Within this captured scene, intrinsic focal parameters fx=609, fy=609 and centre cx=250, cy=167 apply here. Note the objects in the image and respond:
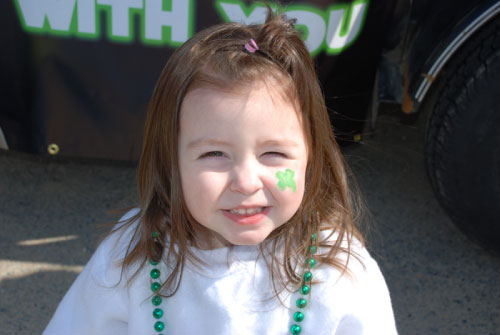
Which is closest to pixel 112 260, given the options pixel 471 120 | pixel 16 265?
pixel 16 265

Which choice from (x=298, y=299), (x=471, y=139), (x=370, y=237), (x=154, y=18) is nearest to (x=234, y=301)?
(x=298, y=299)

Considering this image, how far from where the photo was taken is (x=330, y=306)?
1362mm

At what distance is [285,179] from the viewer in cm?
122

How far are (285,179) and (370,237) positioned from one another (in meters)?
1.44

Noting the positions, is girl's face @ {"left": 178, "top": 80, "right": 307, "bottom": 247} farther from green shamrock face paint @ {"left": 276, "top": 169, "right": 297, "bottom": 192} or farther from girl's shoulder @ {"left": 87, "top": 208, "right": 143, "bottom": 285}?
girl's shoulder @ {"left": 87, "top": 208, "right": 143, "bottom": 285}

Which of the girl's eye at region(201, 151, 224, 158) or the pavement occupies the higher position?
the girl's eye at region(201, 151, 224, 158)

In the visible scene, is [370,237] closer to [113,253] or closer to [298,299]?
[298,299]

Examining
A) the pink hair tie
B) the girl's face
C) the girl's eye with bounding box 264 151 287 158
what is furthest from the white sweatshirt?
the pink hair tie

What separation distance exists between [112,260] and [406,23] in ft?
4.70

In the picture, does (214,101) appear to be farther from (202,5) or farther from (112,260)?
(202,5)

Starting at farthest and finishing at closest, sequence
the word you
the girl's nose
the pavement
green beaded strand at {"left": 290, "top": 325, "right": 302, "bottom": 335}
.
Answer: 1. the pavement
2. the word you
3. green beaded strand at {"left": 290, "top": 325, "right": 302, "bottom": 335}
4. the girl's nose

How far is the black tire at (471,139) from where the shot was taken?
A: 203cm

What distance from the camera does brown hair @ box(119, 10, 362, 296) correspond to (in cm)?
121

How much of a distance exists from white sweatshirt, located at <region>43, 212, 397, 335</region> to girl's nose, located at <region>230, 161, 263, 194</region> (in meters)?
0.26
